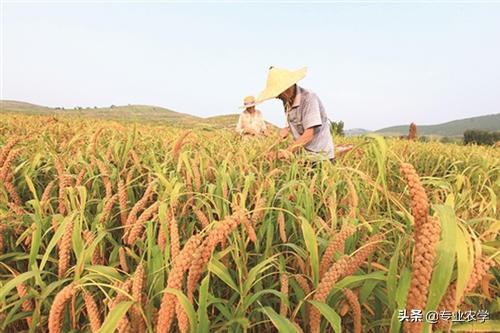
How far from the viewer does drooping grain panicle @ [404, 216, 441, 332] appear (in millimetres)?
552

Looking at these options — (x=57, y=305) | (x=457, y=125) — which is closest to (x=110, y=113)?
(x=57, y=305)

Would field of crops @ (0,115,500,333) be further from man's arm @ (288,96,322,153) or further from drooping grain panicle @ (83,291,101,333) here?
man's arm @ (288,96,322,153)

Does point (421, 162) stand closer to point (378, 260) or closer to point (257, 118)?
point (257, 118)

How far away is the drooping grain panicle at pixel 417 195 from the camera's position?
56cm

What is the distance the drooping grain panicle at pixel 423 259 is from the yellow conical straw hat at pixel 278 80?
2644 mm

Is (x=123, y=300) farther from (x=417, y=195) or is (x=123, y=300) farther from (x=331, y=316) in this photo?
(x=417, y=195)

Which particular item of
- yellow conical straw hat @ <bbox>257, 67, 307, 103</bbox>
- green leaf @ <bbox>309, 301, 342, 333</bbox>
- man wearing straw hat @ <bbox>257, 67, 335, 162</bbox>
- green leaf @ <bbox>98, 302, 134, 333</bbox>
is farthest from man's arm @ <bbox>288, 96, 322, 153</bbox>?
green leaf @ <bbox>98, 302, 134, 333</bbox>

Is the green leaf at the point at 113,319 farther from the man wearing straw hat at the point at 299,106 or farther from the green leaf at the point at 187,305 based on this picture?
the man wearing straw hat at the point at 299,106

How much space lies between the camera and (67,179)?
1.57m

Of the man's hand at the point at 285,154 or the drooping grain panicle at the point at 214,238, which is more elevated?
the man's hand at the point at 285,154

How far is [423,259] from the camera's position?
56 cm

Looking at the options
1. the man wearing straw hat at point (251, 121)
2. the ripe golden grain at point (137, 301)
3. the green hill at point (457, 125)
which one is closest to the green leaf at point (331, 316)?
the ripe golden grain at point (137, 301)

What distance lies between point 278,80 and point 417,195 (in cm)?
284

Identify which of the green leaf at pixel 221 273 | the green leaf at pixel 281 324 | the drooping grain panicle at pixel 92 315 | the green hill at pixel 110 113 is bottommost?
the drooping grain panicle at pixel 92 315
